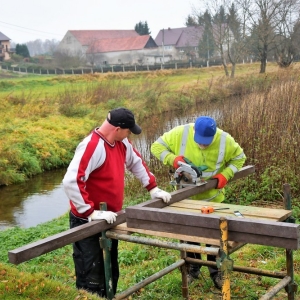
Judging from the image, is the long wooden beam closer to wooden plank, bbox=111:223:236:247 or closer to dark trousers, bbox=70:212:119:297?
wooden plank, bbox=111:223:236:247

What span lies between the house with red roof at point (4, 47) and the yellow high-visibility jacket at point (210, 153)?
220 feet

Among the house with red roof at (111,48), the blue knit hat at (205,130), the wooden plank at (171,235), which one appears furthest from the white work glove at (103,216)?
the house with red roof at (111,48)

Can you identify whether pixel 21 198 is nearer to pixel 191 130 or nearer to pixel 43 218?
pixel 43 218

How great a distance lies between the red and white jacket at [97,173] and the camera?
12.6 feet

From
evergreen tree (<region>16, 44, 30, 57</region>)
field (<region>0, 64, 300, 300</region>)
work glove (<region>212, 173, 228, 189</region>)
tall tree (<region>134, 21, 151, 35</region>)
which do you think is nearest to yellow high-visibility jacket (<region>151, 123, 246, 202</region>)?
work glove (<region>212, 173, 228, 189</region>)

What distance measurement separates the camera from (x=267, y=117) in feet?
30.3

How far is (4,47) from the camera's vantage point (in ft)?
231

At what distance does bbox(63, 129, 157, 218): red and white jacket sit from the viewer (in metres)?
3.85

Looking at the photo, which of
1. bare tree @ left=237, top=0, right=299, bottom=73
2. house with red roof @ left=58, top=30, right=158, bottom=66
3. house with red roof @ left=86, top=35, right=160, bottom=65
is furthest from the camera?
house with red roof @ left=86, top=35, right=160, bottom=65

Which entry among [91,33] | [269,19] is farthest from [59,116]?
[91,33]

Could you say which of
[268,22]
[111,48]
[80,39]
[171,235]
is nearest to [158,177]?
[171,235]

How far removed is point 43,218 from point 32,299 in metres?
7.07

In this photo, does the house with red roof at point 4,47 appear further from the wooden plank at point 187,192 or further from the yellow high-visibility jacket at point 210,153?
the wooden plank at point 187,192

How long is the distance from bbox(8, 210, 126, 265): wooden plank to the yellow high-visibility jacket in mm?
1464
